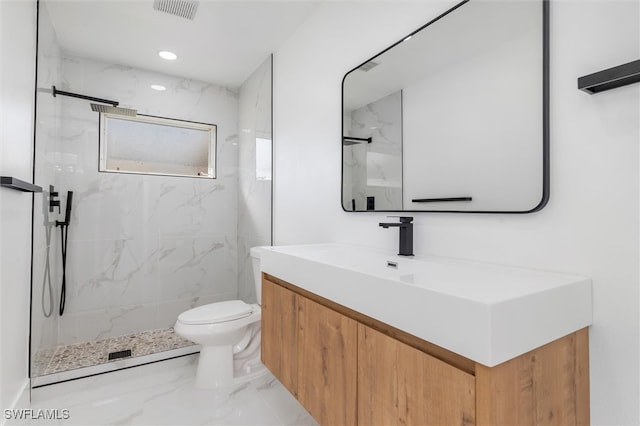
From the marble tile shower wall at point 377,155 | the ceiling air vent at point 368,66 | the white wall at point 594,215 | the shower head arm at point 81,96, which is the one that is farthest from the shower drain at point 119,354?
the ceiling air vent at point 368,66

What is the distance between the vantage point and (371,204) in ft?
5.37

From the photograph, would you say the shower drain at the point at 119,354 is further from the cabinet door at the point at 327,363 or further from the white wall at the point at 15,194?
the cabinet door at the point at 327,363

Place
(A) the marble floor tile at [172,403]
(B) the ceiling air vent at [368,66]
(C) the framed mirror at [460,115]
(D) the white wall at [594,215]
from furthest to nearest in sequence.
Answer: (A) the marble floor tile at [172,403], (B) the ceiling air vent at [368,66], (C) the framed mirror at [460,115], (D) the white wall at [594,215]

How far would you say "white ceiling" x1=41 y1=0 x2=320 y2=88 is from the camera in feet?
6.73

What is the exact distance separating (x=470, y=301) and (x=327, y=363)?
0.70 m

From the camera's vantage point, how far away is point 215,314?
215cm

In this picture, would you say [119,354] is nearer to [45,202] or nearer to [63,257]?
[63,257]

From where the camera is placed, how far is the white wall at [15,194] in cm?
143

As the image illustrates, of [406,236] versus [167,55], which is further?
[167,55]

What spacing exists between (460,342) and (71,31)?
306 cm

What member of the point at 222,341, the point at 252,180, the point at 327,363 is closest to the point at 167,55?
the point at 252,180

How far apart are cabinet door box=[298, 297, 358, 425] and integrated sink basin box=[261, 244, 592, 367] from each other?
4.5 inches

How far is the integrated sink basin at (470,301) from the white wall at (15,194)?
1.45 meters

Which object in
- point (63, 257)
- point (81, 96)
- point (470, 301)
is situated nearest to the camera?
point (470, 301)
